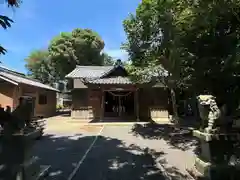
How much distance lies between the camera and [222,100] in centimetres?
634

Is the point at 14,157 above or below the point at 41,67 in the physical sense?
below

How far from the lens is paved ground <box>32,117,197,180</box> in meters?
6.03

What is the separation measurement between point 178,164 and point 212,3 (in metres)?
4.59

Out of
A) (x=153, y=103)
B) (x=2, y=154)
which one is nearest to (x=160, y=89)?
(x=153, y=103)

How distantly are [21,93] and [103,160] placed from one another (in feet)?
48.8

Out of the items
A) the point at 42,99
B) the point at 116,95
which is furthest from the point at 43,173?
the point at 42,99

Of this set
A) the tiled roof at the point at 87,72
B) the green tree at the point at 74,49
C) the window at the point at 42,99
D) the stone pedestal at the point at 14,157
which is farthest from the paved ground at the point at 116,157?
the green tree at the point at 74,49

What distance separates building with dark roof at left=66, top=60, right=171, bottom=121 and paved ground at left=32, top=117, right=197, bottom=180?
8.47m

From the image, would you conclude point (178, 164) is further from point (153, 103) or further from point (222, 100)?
point (153, 103)

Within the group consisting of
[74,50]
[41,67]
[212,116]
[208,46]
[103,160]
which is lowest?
[103,160]

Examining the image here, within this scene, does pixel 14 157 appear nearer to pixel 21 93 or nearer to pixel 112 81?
pixel 112 81

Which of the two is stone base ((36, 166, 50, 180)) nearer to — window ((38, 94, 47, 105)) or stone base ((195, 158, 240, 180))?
stone base ((195, 158, 240, 180))

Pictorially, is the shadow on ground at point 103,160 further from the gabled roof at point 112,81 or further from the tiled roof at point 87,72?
the tiled roof at point 87,72

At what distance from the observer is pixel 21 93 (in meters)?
19.9
